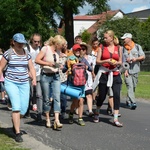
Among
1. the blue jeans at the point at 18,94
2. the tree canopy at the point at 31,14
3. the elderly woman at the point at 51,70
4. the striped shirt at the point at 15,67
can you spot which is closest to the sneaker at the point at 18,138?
the blue jeans at the point at 18,94

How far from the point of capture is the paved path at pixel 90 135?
23.8 feet

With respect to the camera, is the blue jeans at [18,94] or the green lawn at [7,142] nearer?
the green lawn at [7,142]

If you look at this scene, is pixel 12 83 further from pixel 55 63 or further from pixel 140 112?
pixel 140 112

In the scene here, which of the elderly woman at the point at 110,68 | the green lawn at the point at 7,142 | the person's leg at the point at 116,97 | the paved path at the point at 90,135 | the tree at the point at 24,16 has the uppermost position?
the tree at the point at 24,16

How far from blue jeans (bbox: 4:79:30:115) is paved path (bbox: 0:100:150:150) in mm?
541

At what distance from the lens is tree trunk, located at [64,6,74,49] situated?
26675 millimetres

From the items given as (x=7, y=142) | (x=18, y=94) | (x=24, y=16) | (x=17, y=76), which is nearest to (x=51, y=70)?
(x=17, y=76)

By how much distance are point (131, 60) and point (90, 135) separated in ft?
12.8

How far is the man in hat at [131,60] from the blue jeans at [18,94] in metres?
4.44

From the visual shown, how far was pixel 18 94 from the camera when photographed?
753 centimetres

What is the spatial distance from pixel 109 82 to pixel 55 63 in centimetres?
117

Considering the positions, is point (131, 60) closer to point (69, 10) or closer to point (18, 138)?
point (18, 138)

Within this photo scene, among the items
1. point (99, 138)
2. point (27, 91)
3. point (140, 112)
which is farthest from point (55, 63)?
point (140, 112)

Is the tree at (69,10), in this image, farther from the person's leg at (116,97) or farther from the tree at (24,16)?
the person's leg at (116,97)
